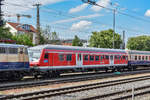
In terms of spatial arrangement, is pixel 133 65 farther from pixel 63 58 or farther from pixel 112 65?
pixel 63 58

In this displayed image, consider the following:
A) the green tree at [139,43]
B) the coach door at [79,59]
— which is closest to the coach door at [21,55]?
the coach door at [79,59]

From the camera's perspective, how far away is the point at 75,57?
24.7m

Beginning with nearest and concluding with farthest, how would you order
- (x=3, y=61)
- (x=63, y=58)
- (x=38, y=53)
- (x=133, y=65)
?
(x=3, y=61) → (x=38, y=53) → (x=63, y=58) → (x=133, y=65)

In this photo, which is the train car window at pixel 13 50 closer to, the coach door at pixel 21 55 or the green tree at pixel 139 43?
the coach door at pixel 21 55

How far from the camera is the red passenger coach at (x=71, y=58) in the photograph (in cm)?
2139

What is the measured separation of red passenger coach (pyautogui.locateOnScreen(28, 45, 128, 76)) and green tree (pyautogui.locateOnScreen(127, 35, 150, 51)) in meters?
65.2

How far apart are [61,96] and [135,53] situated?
24.4 m

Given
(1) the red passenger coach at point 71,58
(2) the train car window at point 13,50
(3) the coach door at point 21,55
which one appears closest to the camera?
(2) the train car window at point 13,50

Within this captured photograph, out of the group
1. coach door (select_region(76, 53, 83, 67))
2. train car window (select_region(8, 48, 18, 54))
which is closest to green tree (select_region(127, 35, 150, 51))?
coach door (select_region(76, 53, 83, 67))

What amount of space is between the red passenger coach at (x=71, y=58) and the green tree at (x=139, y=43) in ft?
214

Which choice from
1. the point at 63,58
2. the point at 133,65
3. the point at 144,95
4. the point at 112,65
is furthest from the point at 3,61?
the point at 133,65

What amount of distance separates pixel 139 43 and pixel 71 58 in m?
78.7

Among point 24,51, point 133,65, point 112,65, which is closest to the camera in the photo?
point 24,51

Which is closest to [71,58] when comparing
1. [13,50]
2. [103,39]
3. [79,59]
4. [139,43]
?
[79,59]
